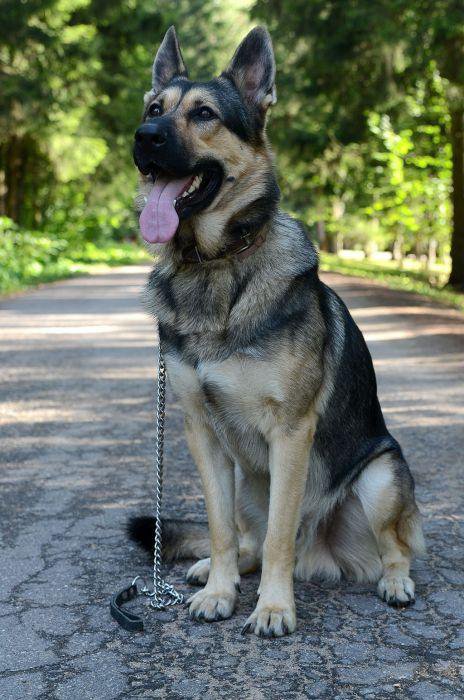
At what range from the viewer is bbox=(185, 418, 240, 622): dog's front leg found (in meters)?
3.66

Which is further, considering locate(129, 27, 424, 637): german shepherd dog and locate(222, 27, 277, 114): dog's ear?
locate(222, 27, 277, 114): dog's ear

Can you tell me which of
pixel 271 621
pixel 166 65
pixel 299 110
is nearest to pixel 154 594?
pixel 271 621

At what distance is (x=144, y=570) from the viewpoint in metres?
4.11

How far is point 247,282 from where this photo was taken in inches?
145

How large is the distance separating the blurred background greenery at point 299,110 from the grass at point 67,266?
0.13 m

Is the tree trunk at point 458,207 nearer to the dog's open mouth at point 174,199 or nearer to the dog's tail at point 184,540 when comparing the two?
the dog's tail at point 184,540

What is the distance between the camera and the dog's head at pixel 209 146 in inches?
139

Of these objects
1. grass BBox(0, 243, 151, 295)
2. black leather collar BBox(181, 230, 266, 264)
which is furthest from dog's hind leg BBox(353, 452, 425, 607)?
grass BBox(0, 243, 151, 295)

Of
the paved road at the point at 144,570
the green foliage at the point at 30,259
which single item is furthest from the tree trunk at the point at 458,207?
the paved road at the point at 144,570

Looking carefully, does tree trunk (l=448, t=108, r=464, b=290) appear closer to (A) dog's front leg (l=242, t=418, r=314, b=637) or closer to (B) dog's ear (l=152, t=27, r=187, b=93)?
(B) dog's ear (l=152, t=27, r=187, b=93)

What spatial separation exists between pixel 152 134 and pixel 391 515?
6.33ft

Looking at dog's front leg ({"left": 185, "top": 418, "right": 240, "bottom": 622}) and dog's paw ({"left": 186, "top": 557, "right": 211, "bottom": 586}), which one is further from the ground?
dog's front leg ({"left": 185, "top": 418, "right": 240, "bottom": 622})

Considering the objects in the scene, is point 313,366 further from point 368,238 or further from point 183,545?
point 368,238

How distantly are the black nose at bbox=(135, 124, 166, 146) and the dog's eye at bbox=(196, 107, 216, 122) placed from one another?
0.22 metres
